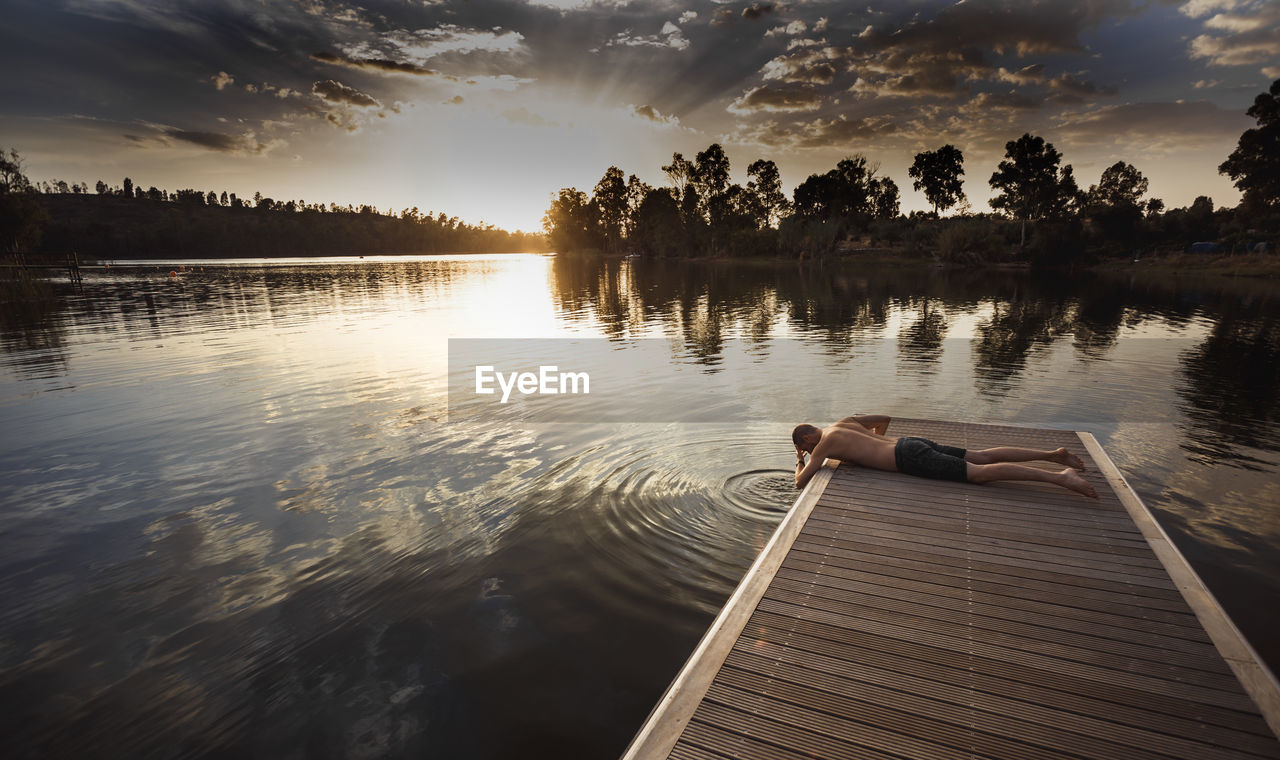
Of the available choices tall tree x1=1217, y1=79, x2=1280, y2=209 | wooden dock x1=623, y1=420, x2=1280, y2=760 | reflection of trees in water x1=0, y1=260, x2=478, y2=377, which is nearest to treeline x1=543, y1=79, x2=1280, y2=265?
tall tree x1=1217, y1=79, x2=1280, y2=209

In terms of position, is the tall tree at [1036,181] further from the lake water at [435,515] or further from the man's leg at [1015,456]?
the man's leg at [1015,456]

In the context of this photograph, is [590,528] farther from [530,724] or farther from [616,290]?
[616,290]

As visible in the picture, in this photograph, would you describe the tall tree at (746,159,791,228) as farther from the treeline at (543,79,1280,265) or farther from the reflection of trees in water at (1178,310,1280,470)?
the reflection of trees in water at (1178,310,1280,470)

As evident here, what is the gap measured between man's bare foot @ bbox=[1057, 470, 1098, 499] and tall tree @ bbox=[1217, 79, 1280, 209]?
88217 mm

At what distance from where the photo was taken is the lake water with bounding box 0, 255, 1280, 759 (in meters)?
4.90

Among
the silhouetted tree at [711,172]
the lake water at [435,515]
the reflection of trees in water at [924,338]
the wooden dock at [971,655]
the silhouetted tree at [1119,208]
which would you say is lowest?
the lake water at [435,515]

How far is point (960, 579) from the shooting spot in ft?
16.3

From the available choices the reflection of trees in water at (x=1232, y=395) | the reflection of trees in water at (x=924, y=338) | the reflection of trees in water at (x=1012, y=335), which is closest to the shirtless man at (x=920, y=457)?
the reflection of trees in water at (x=1232, y=395)

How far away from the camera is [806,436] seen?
26.6 ft

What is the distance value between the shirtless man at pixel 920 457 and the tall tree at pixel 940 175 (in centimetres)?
10581

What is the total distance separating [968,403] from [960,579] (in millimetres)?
10094

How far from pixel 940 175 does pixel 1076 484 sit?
108 meters

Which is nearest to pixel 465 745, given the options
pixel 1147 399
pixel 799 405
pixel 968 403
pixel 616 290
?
pixel 799 405

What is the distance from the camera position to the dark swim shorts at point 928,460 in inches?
285
